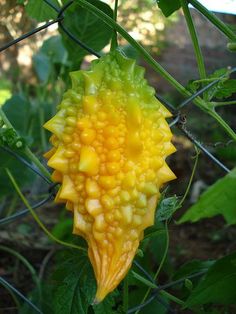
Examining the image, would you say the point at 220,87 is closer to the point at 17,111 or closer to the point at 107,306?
the point at 107,306

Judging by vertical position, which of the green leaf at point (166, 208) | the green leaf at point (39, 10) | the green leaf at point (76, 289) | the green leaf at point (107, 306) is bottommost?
the green leaf at point (107, 306)

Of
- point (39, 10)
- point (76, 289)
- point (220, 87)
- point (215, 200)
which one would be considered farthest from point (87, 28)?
point (215, 200)

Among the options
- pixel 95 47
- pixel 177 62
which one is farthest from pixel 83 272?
pixel 177 62

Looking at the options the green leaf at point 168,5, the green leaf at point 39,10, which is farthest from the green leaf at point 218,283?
the green leaf at point 39,10

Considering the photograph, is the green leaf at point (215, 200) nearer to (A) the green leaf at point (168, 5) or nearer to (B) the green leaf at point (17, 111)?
(A) the green leaf at point (168, 5)

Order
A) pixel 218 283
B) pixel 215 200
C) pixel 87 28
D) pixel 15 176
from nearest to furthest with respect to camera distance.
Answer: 1. pixel 215 200
2. pixel 218 283
3. pixel 87 28
4. pixel 15 176

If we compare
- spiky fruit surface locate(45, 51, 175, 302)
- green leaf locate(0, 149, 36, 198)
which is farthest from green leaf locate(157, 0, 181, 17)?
green leaf locate(0, 149, 36, 198)

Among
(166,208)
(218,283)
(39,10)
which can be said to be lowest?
(218,283)

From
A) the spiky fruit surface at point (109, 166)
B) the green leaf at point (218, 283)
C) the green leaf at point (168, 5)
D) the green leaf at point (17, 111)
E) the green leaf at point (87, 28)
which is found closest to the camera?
the spiky fruit surface at point (109, 166)
